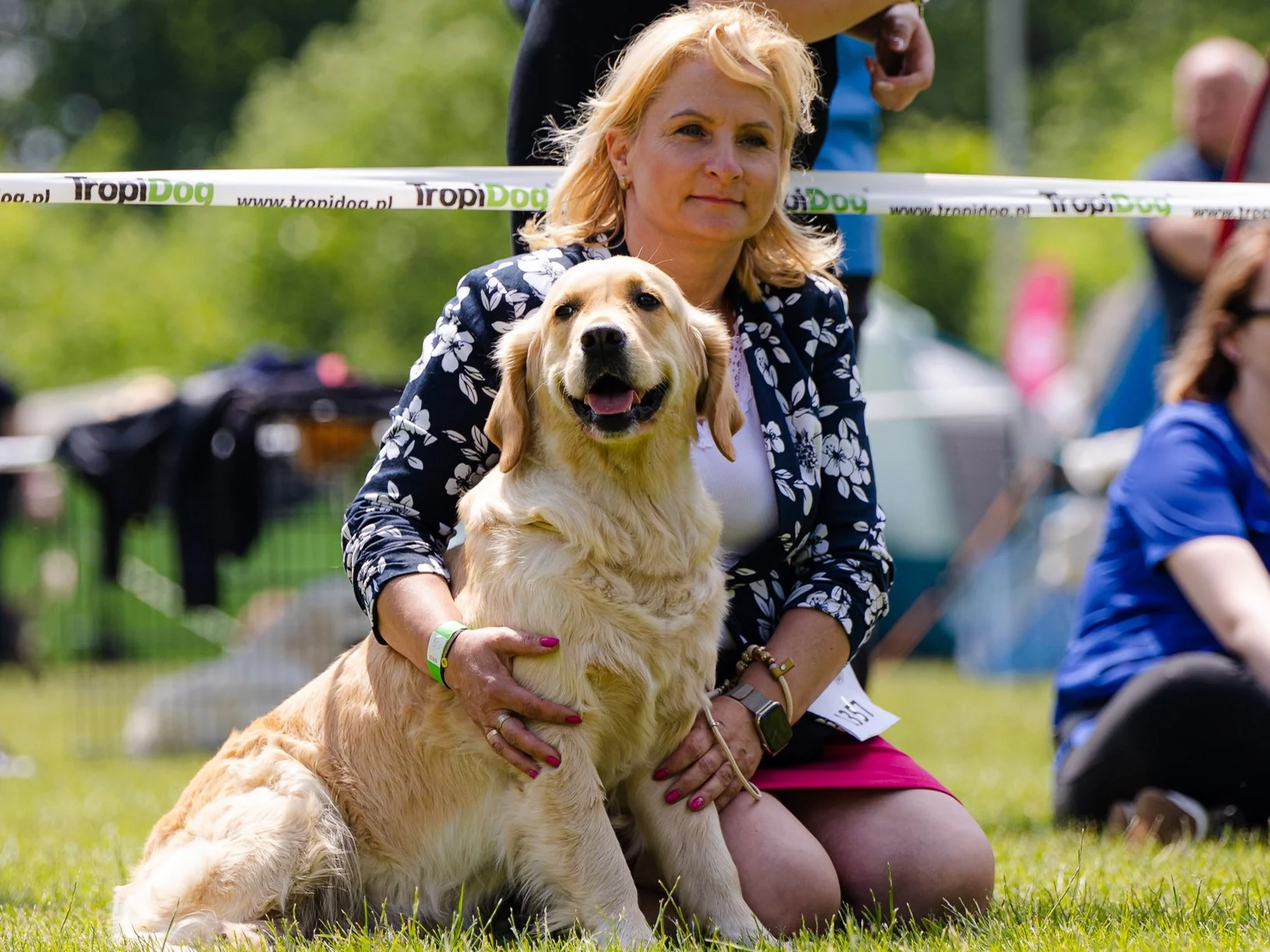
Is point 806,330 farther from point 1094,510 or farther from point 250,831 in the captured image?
point 1094,510

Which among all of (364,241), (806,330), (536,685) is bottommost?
(536,685)

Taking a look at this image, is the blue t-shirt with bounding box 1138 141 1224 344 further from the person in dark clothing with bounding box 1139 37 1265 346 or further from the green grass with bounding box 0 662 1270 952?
the green grass with bounding box 0 662 1270 952

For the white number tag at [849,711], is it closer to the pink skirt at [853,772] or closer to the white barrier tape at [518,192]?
the pink skirt at [853,772]

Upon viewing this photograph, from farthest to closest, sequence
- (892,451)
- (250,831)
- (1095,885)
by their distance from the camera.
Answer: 1. (892,451)
2. (1095,885)
3. (250,831)

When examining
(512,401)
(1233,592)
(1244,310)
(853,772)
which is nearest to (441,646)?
(512,401)

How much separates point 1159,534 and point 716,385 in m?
1.61

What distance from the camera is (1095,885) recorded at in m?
3.10

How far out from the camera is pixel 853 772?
119 inches

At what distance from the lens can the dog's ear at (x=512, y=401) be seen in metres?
2.71

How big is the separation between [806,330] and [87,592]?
8.61m

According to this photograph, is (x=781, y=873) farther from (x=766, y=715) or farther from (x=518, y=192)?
(x=518, y=192)

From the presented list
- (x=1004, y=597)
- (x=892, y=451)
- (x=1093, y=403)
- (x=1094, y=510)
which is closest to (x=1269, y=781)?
(x=1094, y=510)

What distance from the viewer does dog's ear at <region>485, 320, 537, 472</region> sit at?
271 centimetres

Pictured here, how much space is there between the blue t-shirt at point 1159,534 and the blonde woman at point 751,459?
45.7 inches
